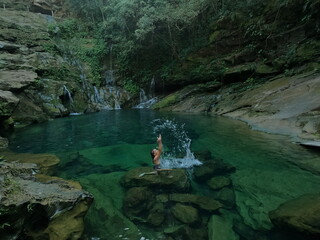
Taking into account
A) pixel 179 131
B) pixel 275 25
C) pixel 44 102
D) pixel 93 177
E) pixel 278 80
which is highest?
pixel 275 25

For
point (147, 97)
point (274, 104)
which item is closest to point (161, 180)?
point (274, 104)

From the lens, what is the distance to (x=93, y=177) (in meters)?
6.05

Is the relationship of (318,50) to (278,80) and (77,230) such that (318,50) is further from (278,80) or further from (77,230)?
(77,230)

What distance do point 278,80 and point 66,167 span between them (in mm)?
11942

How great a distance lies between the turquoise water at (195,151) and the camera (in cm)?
435

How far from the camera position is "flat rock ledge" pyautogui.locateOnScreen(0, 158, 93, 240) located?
2846 mm

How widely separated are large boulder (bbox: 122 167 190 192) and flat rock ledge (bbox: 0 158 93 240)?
1504 mm

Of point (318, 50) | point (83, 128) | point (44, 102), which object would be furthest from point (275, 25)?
point (44, 102)

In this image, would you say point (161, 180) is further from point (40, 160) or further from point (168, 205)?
point (40, 160)

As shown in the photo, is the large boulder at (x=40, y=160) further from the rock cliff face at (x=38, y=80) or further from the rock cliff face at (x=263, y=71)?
the rock cliff face at (x=263, y=71)

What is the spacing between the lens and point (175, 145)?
8734mm

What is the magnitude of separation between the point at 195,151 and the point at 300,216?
447 cm

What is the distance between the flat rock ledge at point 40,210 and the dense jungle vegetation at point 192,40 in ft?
46.1

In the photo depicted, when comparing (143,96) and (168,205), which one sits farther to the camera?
(143,96)
